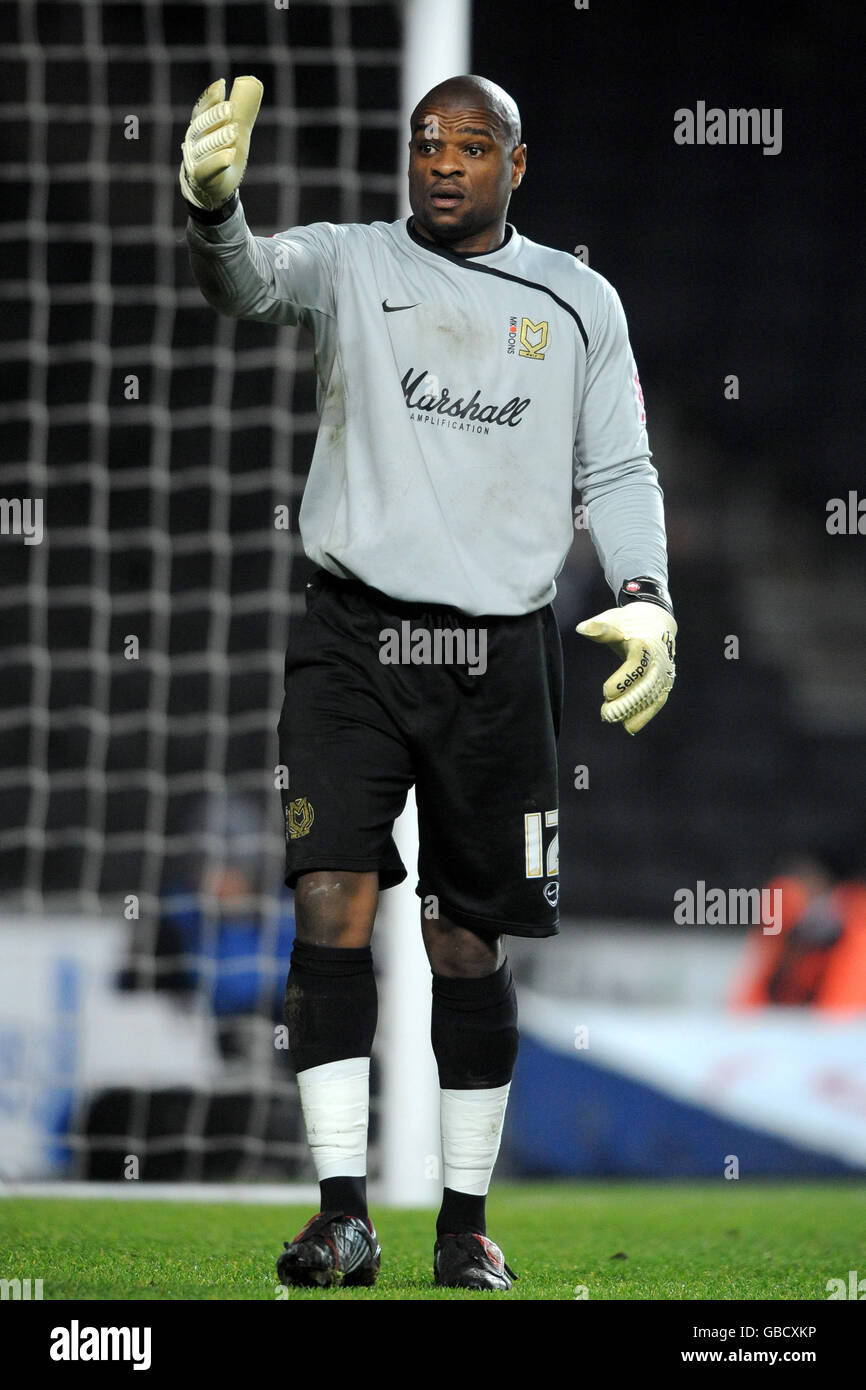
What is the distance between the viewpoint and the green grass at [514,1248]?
8.59 feet

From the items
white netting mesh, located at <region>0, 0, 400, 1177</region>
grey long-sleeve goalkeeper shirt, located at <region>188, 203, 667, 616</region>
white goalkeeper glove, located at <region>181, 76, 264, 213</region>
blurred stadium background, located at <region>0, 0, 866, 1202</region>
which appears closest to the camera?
white goalkeeper glove, located at <region>181, 76, 264, 213</region>

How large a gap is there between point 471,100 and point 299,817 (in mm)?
1184

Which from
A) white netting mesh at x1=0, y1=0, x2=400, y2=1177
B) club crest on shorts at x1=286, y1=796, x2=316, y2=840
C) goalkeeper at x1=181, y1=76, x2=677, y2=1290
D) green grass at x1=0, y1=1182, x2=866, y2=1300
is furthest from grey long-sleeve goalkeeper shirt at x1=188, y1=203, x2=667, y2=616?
white netting mesh at x1=0, y1=0, x2=400, y2=1177

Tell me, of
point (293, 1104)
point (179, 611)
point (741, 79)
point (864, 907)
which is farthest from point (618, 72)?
point (293, 1104)

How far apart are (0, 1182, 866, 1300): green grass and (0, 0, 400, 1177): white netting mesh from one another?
340 centimetres

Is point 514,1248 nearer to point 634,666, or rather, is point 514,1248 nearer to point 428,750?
point 428,750

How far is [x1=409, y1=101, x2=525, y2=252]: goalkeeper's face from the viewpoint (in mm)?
2787

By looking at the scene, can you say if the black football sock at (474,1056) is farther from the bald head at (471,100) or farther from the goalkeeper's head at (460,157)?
the bald head at (471,100)

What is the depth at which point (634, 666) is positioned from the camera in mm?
2707

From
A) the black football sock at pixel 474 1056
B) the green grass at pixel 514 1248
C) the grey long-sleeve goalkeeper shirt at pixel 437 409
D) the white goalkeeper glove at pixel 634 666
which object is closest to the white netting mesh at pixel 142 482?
the green grass at pixel 514 1248

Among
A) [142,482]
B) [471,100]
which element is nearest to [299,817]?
[471,100]

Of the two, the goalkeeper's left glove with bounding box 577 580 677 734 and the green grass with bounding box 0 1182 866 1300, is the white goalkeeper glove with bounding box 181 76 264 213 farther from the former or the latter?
the green grass with bounding box 0 1182 866 1300

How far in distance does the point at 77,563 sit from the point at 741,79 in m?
6.28

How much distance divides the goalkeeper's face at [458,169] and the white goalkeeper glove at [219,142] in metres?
0.37
